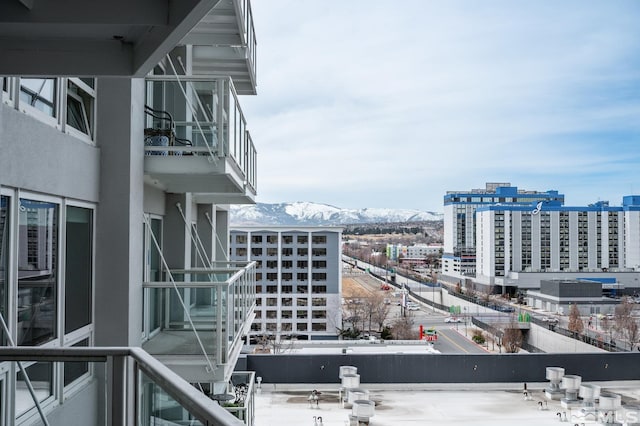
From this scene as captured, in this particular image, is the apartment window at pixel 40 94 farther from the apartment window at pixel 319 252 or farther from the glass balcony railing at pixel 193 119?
the apartment window at pixel 319 252

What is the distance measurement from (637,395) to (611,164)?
191810 millimetres

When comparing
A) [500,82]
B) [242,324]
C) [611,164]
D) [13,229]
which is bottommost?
[242,324]

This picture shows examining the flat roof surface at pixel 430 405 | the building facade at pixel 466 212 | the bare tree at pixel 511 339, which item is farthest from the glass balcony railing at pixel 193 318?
the building facade at pixel 466 212

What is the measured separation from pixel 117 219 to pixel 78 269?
0.62 metres

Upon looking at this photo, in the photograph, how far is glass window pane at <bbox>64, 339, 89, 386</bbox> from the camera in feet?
8.01

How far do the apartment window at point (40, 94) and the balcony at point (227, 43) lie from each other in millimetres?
1386

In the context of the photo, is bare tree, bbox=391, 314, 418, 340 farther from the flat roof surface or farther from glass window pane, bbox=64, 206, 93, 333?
glass window pane, bbox=64, 206, 93, 333

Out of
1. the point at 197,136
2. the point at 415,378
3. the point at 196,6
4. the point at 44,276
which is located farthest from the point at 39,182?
the point at 415,378

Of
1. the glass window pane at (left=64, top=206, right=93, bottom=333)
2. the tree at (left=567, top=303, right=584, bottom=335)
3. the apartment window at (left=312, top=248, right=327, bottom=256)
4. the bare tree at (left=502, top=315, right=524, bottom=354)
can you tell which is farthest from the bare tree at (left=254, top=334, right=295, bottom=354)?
the glass window pane at (left=64, top=206, right=93, bottom=333)

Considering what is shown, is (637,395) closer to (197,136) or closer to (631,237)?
(197,136)

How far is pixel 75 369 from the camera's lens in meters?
2.86

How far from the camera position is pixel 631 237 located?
90.2m

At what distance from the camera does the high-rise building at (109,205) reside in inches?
86.3

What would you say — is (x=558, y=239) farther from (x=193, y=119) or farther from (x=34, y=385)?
(x=34, y=385)
